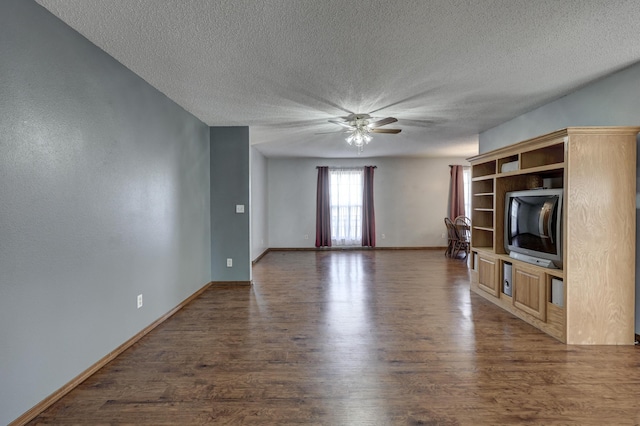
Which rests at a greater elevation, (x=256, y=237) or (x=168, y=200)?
(x=168, y=200)

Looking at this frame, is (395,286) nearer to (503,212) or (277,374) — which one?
(503,212)

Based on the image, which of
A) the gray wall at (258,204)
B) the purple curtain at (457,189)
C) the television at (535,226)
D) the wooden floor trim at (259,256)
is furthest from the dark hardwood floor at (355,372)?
the purple curtain at (457,189)

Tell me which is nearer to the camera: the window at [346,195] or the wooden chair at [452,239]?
the wooden chair at [452,239]

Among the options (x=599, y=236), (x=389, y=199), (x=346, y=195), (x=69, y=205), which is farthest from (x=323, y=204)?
(x=69, y=205)

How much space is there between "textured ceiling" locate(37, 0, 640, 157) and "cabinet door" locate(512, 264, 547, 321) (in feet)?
6.31

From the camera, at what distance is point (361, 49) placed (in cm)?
239

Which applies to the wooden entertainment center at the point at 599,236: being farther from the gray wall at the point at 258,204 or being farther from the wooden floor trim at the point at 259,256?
the wooden floor trim at the point at 259,256

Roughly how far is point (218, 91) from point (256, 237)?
4076mm

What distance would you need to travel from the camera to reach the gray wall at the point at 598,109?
273 cm

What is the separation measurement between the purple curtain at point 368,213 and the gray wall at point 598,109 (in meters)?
4.15

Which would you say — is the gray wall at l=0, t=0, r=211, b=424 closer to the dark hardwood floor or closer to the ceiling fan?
the dark hardwood floor

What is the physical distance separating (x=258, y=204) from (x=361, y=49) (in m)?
5.14

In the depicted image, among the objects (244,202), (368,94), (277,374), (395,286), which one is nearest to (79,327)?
(277,374)

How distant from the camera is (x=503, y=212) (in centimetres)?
385
